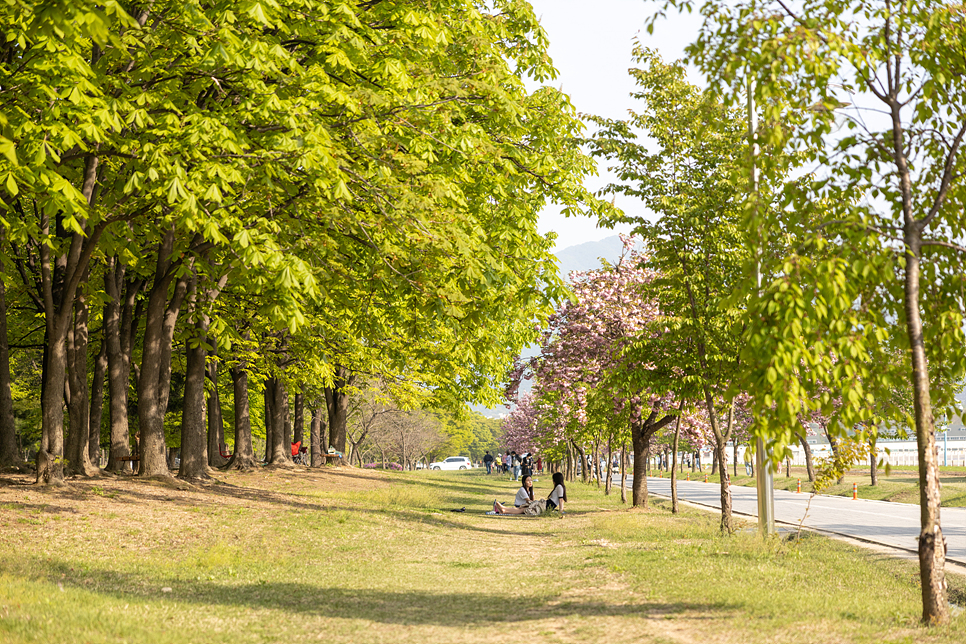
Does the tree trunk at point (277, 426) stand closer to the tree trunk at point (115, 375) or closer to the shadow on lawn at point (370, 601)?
the tree trunk at point (115, 375)

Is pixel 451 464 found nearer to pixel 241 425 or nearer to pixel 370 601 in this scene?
pixel 241 425

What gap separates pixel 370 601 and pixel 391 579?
1.69 meters

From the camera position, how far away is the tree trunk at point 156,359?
17.4m

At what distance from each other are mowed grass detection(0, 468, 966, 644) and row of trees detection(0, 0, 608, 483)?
3.05m

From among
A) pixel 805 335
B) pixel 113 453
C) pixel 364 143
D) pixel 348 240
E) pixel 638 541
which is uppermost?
pixel 364 143

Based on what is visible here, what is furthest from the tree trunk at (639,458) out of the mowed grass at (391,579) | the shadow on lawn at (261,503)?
the mowed grass at (391,579)

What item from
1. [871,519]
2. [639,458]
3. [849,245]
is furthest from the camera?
[639,458]

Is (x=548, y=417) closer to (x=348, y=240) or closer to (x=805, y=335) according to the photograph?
(x=348, y=240)

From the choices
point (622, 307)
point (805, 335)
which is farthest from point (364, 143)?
point (622, 307)

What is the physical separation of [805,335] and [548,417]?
1403 inches

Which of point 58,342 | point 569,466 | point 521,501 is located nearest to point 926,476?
point 58,342

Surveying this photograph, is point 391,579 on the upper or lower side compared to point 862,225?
lower

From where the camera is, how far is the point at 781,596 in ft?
27.9

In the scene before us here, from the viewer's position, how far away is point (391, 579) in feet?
35.6
